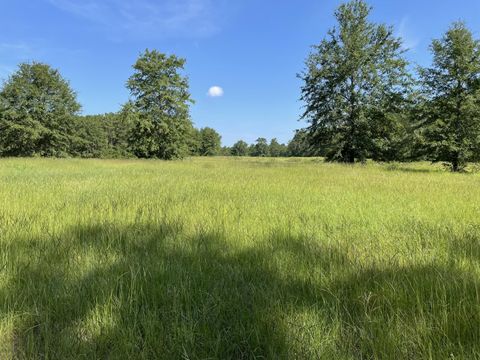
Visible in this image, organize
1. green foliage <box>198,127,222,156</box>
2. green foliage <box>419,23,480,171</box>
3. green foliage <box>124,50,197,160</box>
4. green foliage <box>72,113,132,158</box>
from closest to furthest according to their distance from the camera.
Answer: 1. green foliage <box>419,23,480,171</box>
2. green foliage <box>124,50,197,160</box>
3. green foliage <box>72,113,132,158</box>
4. green foliage <box>198,127,222,156</box>

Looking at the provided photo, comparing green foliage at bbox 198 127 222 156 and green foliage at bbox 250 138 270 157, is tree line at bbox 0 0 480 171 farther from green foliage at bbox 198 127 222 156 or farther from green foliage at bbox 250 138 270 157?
green foliage at bbox 250 138 270 157

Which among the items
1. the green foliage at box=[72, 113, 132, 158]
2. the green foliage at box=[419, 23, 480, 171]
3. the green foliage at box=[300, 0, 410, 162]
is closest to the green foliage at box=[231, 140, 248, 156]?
the green foliage at box=[72, 113, 132, 158]

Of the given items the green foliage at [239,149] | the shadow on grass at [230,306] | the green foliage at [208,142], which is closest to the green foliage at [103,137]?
the green foliage at [208,142]

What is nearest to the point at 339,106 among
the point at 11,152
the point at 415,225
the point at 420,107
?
the point at 420,107

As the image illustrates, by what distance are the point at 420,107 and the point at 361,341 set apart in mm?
22561

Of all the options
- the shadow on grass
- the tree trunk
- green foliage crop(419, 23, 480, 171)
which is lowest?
the shadow on grass

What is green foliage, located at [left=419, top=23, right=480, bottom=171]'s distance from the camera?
734 inches

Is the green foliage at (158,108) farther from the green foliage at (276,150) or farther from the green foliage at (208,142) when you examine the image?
the green foliage at (276,150)

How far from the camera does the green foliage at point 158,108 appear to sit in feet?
121

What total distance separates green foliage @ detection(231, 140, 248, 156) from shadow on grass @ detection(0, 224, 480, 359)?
163481 millimetres

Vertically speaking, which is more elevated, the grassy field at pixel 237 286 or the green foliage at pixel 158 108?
the green foliage at pixel 158 108

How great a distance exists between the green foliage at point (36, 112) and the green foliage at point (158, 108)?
13.6m

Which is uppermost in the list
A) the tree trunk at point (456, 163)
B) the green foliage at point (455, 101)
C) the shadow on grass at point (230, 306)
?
the green foliage at point (455, 101)

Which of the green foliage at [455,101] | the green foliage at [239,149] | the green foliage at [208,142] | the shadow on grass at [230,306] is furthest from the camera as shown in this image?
the green foliage at [239,149]
